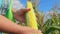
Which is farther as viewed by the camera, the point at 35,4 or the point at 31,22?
the point at 35,4

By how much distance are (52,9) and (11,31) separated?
3.35ft


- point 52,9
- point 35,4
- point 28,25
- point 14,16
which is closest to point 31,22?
point 28,25

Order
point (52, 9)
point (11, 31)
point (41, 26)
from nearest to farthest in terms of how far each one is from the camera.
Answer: point (11, 31), point (41, 26), point (52, 9)

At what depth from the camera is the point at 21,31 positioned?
417mm

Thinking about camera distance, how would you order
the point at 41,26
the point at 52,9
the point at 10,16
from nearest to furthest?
1. the point at 10,16
2. the point at 41,26
3. the point at 52,9

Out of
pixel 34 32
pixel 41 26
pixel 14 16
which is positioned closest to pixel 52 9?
pixel 41 26

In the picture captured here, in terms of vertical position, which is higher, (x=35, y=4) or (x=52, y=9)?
(x=35, y=4)

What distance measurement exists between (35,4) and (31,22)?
1.64 ft

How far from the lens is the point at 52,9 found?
140cm

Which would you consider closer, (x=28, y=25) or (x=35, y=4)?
(x=28, y=25)

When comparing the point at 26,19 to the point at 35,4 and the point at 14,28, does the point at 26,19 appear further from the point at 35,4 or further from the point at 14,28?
the point at 35,4

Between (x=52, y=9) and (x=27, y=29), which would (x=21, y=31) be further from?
(x=52, y=9)

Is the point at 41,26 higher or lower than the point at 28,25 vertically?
lower

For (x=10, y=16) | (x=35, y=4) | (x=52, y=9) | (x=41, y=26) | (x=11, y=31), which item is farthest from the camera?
(x=52, y=9)
